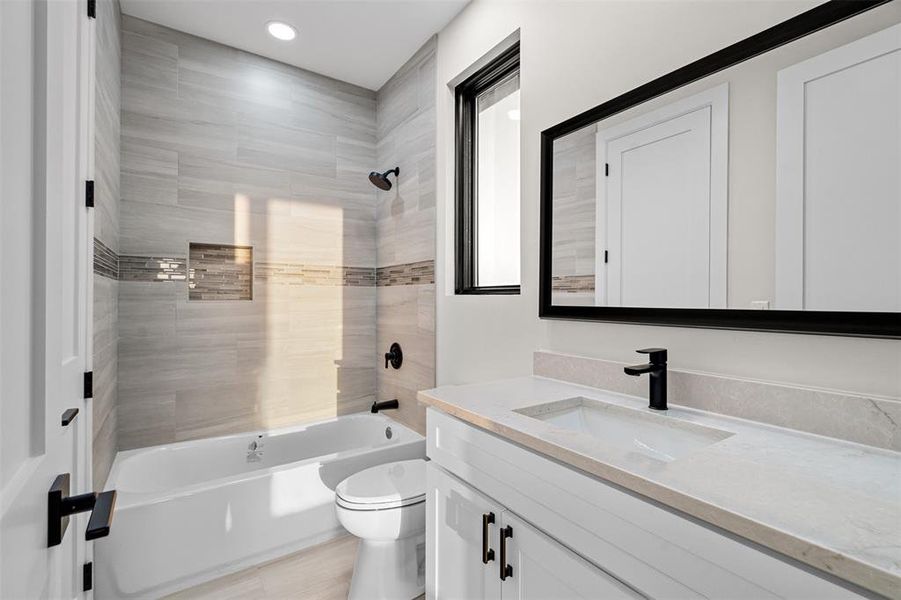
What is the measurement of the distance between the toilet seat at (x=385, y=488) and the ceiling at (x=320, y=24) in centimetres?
225

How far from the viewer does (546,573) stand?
969 millimetres

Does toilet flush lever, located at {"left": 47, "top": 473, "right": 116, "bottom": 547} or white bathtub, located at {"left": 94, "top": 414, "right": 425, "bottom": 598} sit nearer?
toilet flush lever, located at {"left": 47, "top": 473, "right": 116, "bottom": 547}

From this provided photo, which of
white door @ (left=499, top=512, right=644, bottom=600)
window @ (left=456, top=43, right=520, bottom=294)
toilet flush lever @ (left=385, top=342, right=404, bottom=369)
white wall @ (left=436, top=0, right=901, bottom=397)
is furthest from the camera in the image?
toilet flush lever @ (left=385, top=342, right=404, bottom=369)

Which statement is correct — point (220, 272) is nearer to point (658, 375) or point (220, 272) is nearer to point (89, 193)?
point (89, 193)

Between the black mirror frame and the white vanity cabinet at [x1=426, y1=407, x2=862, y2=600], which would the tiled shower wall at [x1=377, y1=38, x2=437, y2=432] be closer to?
the black mirror frame

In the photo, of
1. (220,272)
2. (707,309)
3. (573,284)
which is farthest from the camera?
(220,272)

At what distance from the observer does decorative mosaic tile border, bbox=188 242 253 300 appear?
2469 millimetres

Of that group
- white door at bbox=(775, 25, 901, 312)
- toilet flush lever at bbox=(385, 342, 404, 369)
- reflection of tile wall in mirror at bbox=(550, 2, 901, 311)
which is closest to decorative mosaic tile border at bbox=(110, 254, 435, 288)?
toilet flush lever at bbox=(385, 342, 404, 369)

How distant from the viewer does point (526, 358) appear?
→ 1831 millimetres

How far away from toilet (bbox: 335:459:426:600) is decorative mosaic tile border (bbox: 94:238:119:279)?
50.1 inches

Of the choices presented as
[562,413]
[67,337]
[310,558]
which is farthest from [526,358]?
[67,337]

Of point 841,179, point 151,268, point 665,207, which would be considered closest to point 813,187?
point 841,179

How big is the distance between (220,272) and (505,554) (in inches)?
87.6

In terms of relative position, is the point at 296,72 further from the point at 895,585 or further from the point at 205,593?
the point at 895,585
